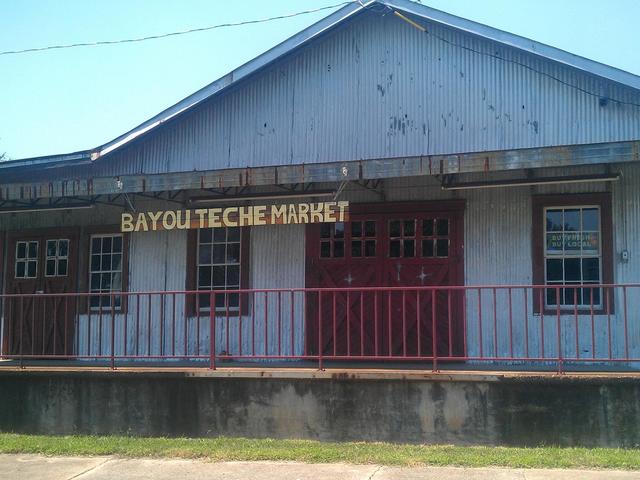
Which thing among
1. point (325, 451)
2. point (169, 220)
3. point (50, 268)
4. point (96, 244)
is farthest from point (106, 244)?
point (325, 451)

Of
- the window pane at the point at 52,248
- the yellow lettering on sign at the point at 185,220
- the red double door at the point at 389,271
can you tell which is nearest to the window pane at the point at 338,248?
the red double door at the point at 389,271

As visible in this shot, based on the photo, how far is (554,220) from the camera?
9352 mm

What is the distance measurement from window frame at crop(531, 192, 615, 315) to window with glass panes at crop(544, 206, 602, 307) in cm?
5

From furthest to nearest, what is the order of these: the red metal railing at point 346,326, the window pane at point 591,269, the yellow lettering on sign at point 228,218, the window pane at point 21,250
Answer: the window pane at point 21,250 → the yellow lettering on sign at point 228,218 → the window pane at point 591,269 → the red metal railing at point 346,326

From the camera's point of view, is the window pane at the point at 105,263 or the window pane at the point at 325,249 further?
the window pane at the point at 105,263

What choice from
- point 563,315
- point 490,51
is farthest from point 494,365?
point 490,51

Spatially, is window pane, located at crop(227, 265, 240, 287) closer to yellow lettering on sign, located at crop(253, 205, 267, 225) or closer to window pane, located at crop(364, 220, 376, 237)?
yellow lettering on sign, located at crop(253, 205, 267, 225)

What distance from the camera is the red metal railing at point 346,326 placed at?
8.73m

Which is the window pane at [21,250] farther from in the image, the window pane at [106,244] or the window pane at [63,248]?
the window pane at [106,244]

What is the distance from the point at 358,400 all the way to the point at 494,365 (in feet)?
7.16

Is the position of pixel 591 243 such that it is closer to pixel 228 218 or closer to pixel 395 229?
pixel 395 229

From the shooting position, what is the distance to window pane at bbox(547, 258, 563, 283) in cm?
923

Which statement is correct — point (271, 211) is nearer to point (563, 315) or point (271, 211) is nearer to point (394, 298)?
point (394, 298)

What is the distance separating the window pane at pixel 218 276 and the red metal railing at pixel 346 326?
0.24 meters
